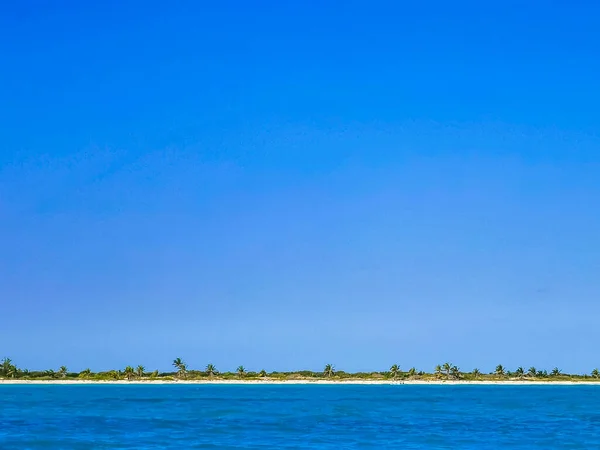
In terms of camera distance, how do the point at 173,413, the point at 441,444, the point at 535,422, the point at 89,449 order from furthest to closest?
the point at 173,413
the point at 535,422
the point at 441,444
the point at 89,449

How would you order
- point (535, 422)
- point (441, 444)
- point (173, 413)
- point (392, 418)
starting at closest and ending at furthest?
point (441, 444), point (535, 422), point (392, 418), point (173, 413)

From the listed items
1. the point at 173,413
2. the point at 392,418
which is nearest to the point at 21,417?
the point at 173,413

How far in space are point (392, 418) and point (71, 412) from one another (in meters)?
36.7

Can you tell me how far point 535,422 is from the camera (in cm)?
7869

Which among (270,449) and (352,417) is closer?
(270,449)

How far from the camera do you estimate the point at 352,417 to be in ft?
282

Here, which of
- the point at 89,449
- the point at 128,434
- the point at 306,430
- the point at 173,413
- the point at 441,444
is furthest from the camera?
the point at 173,413

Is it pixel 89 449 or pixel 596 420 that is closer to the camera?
pixel 89 449

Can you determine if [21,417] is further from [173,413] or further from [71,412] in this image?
[173,413]

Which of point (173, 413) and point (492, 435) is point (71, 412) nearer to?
point (173, 413)

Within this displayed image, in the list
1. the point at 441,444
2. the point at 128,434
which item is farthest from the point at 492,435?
the point at 128,434

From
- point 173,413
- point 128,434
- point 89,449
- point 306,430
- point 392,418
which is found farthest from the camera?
point 173,413

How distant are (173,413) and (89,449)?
135 feet

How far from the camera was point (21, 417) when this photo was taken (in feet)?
271
